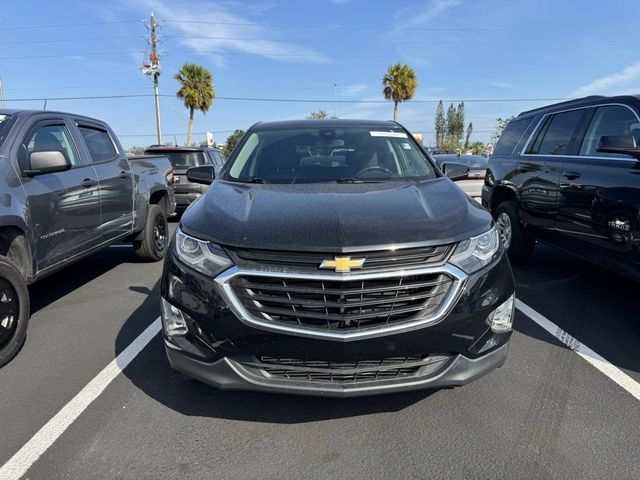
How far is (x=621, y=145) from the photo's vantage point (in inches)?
143

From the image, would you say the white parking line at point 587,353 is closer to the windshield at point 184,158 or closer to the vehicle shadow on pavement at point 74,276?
the vehicle shadow on pavement at point 74,276

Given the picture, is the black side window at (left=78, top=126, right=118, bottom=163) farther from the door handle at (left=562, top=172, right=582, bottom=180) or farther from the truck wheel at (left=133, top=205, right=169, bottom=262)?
the door handle at (left=562, top=172, right=582, bottom=180)

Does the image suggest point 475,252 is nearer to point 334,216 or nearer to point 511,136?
point 334,216

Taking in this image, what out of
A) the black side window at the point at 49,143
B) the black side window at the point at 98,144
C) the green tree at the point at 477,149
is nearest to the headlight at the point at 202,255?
the black side window at the point at 49,143

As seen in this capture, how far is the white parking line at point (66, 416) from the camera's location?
7.74 ft

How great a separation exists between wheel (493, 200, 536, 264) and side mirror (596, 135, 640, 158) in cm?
210

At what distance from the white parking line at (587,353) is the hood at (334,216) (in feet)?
→ 4.82

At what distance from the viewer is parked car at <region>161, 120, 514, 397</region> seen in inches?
90.3

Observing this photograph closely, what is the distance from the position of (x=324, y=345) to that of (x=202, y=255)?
77 centimetres

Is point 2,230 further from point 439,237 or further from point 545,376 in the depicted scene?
point 545,376

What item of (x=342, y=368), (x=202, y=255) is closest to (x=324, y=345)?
(x=342, y=368)

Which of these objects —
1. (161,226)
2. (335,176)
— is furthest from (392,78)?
(335,176)

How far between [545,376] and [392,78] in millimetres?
41549

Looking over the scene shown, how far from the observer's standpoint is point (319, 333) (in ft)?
7.50
